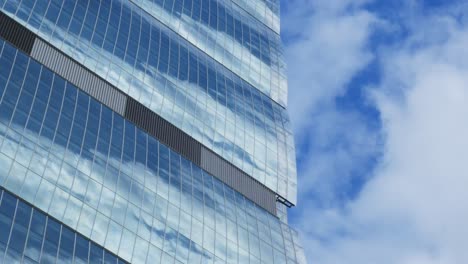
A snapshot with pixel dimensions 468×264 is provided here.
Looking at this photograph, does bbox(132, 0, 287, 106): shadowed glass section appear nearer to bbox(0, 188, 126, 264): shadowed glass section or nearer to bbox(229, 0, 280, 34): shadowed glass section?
bbox(229, 0, 280, 34): shadowed glass section

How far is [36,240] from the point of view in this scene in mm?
44781

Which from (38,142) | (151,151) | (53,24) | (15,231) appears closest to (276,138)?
(151,151)

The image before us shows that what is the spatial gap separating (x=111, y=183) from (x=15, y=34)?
11378 mm

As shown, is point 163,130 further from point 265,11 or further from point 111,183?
point 265,11

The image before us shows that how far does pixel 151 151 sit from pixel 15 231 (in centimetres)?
1769

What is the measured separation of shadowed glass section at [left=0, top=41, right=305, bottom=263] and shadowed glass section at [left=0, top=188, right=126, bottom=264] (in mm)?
414

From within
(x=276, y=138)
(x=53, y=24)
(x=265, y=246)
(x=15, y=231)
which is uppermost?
(x=276, y=138)

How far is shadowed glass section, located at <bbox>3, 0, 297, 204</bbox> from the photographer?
204 ft

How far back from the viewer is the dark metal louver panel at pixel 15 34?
186 ft

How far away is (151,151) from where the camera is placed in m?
60.5

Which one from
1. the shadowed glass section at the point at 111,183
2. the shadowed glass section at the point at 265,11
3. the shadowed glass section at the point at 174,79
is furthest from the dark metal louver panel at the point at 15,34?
the shadowed glass section at the point at 265,11

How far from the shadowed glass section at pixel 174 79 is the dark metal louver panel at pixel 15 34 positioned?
62cm

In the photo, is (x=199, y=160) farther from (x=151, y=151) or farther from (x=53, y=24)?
(x=53, y=24)

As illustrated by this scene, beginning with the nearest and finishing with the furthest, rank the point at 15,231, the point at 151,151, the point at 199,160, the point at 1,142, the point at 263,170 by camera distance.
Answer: the point at 15,231
the point at 1,142
the point at 151,151
the point at 199,160
the point at 263,170
